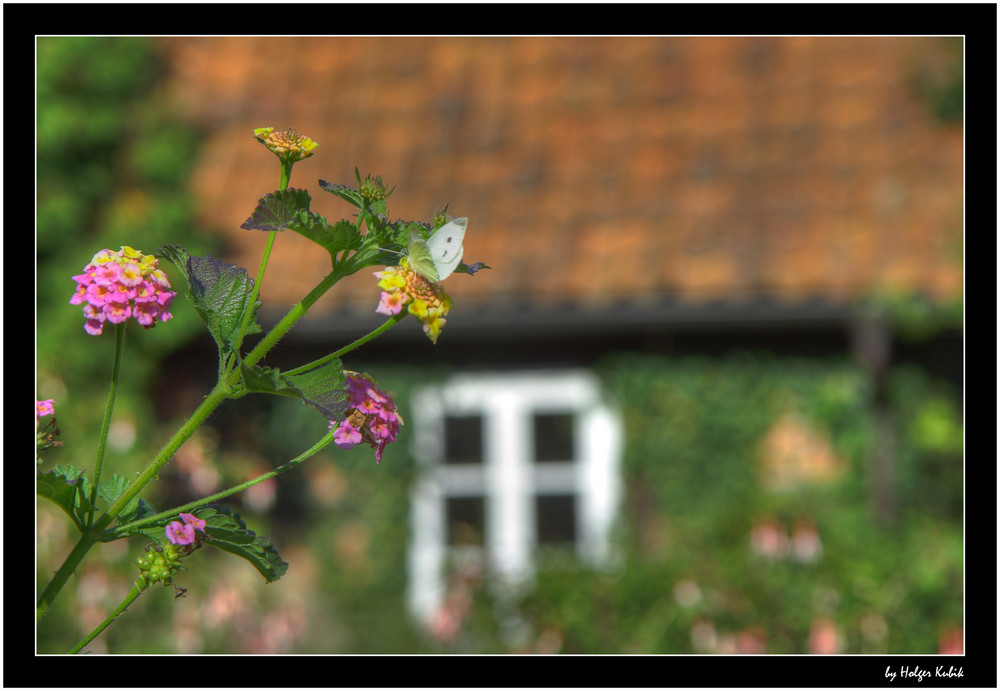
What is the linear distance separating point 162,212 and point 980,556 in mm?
5415

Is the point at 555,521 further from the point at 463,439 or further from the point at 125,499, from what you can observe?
the point at 125,499

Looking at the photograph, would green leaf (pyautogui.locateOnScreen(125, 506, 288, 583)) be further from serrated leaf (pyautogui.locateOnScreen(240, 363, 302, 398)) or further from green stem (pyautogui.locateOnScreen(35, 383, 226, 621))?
serrated leaf (pyautogui.locateOnScreen(240, 363, 302, 398))

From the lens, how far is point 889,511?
6203 millimetres

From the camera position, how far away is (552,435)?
6.69 meters

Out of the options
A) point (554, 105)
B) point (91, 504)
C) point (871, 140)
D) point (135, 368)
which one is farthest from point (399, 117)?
point (91, 504)

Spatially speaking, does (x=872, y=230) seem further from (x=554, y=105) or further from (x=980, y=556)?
(x=980, y=556)

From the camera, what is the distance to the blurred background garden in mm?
6148

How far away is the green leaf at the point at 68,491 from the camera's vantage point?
2.86 ft

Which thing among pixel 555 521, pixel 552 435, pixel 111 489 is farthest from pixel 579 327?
pixel 111 489

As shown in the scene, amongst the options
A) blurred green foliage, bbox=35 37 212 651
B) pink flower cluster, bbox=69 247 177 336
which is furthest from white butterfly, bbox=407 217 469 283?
blurred green foliage, bbox=35 37 212 651

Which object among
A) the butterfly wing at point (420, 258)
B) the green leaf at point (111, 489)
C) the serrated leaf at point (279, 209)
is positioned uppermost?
the serrated leaf at point (279, 209)

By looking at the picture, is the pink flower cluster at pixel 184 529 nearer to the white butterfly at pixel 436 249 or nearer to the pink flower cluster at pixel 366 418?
the pink flower cluster at pixel 366 418

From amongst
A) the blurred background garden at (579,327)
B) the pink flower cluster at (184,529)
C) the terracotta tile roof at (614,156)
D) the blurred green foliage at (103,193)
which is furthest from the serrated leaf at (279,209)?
the blurred green foliage at (103,193)

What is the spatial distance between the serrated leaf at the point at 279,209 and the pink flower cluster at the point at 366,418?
5.7 inches
